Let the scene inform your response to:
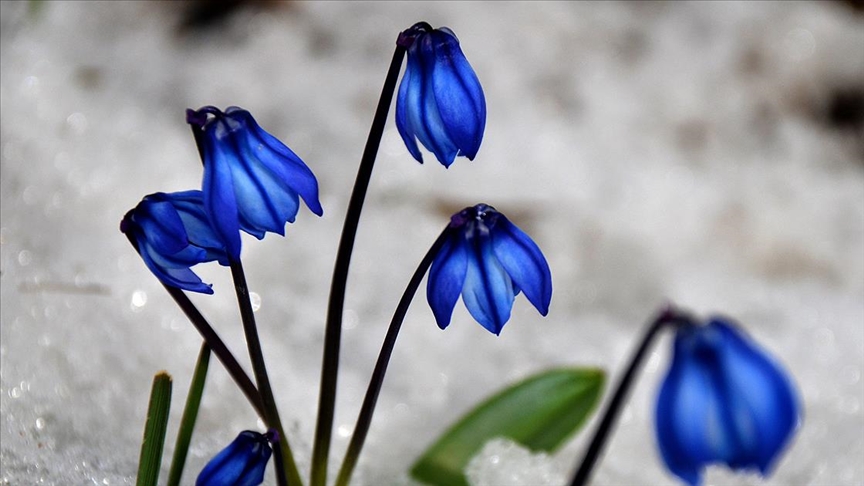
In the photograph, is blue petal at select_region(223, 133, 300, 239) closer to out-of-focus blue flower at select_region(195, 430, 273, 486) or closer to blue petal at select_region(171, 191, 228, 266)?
blue petal at select_region(171, 191, 228, 266)

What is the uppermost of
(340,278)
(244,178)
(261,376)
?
(244,178)

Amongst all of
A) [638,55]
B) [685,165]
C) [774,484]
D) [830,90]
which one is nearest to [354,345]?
[774,484]

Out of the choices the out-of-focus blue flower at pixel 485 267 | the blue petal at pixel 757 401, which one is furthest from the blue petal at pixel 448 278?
the blue petal at pixel 757 401

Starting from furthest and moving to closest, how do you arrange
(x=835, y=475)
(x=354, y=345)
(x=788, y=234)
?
(x=788, y=234)
(x=354, y=345)
(x=835, y=475)

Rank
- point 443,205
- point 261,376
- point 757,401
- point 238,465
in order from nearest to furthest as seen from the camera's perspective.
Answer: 1. point 757,401
2. point 238,465
3. point 261,376
4. point 443,205

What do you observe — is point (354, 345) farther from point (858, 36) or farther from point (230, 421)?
point (858, 36)

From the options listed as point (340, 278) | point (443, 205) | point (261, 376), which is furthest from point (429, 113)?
point (443, 205)

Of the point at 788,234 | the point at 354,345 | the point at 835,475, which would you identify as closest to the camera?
the point at 835,475

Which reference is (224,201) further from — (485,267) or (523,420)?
(523,420)
